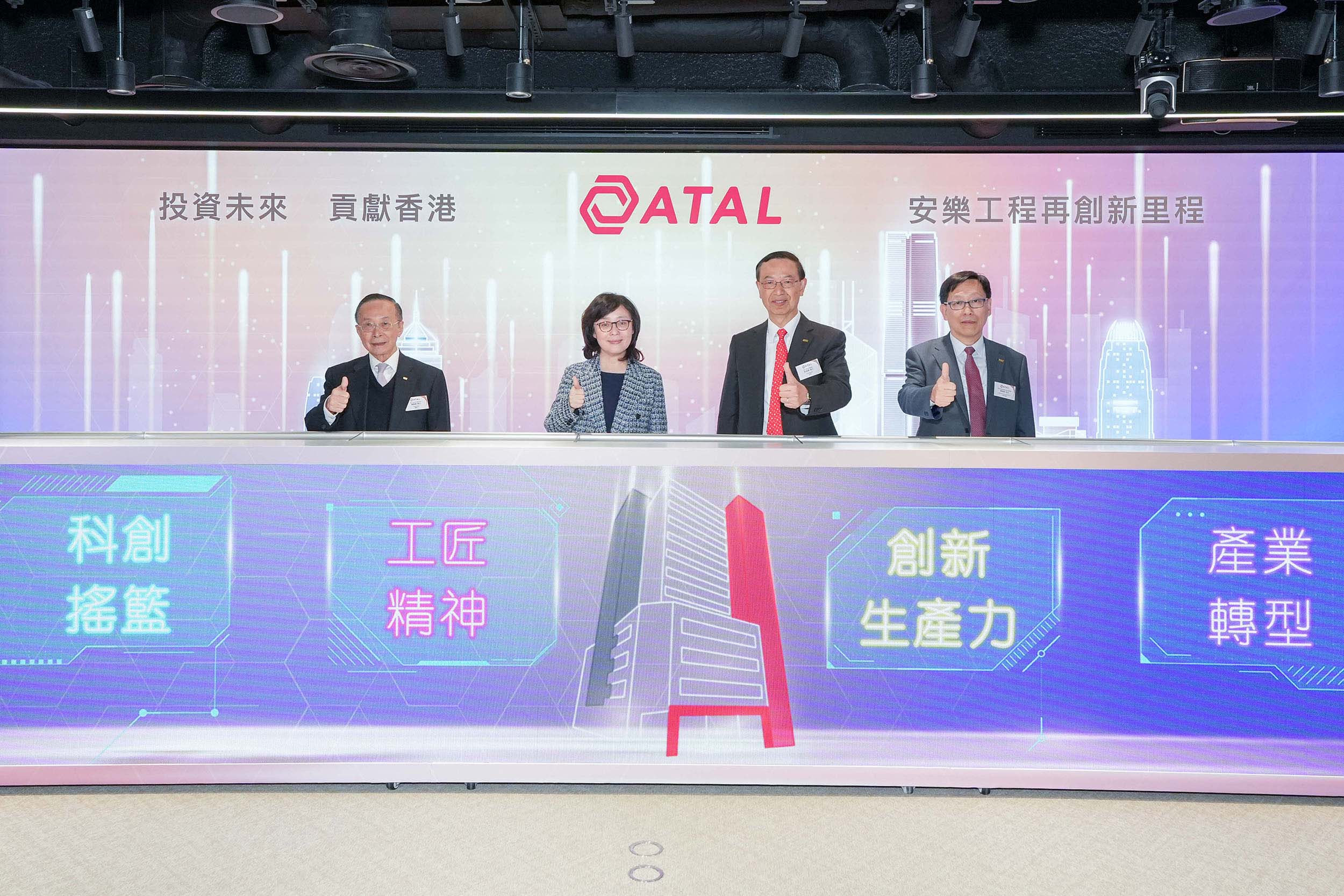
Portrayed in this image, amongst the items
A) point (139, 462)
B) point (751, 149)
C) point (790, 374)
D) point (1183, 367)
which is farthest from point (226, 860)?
point (1183, 367)

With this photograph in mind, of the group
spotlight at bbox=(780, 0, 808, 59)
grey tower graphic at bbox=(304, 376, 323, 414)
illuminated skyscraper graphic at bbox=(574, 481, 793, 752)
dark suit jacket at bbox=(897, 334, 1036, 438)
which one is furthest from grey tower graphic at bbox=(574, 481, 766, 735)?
grey tower graphic at bbox=(304, 376, 323, 414)

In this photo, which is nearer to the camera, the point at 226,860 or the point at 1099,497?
the point at 226,860

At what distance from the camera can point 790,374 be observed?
14.9 feet

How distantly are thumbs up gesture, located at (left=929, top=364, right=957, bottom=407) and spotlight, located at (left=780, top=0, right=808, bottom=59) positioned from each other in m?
1.81

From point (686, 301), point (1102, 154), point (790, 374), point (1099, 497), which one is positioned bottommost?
point (1099, 497)

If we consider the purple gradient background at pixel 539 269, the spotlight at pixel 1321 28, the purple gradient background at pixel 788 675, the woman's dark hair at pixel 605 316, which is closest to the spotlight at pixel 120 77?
the spotlight at pixel 1321 28

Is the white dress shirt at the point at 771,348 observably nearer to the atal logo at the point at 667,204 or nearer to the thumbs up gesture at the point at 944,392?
the thumbs up gesture at the point at 944,392

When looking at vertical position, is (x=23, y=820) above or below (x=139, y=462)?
below

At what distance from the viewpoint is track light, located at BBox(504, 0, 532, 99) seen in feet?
14.9

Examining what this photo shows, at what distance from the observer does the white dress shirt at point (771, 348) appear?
15.0 feet

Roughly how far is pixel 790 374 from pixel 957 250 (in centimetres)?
171

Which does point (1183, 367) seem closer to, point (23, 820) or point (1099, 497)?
point (1099, 497)

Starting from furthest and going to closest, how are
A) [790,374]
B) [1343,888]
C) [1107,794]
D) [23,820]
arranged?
1. [790,374]
2. [1107,794]
3. [23,820]
4. [1343,888]

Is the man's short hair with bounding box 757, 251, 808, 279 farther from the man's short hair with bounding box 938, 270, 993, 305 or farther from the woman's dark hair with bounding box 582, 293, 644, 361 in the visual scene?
the woman's dark hair with bounding box 582, 293, 644, 361
